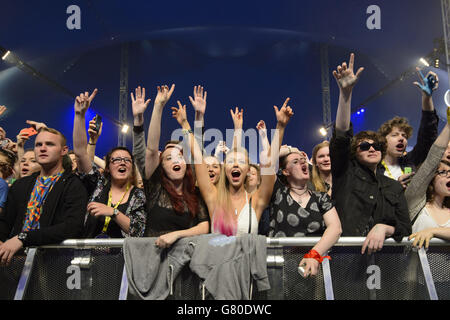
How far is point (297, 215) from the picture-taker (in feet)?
8.15

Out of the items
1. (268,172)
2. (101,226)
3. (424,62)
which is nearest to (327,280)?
(268,172)

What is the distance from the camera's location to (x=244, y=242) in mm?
2186

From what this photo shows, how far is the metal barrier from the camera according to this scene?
2156mm

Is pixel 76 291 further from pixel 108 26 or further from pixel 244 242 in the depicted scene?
pixel 108 26

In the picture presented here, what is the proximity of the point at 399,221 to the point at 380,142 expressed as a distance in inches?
26.0

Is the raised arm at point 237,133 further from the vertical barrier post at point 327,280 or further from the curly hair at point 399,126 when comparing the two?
the curly hair at point 399,126

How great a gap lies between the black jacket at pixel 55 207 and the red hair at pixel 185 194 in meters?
0.53

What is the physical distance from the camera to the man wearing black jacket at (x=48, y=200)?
2.47 m

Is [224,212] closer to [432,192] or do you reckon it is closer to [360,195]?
[360,195]

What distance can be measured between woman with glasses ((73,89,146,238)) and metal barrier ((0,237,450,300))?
13.7 inches

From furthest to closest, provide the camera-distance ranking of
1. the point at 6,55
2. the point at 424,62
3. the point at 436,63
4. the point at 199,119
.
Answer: the point at 424,62
the point at 436,63
the point at 6,55
the point at 199,119

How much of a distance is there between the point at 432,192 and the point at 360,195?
1.66 ft

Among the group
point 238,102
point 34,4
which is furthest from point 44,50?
point 238,102

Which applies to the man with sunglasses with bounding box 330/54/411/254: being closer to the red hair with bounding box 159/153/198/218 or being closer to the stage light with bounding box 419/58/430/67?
the red hair with bounding box 159/153/198/218
